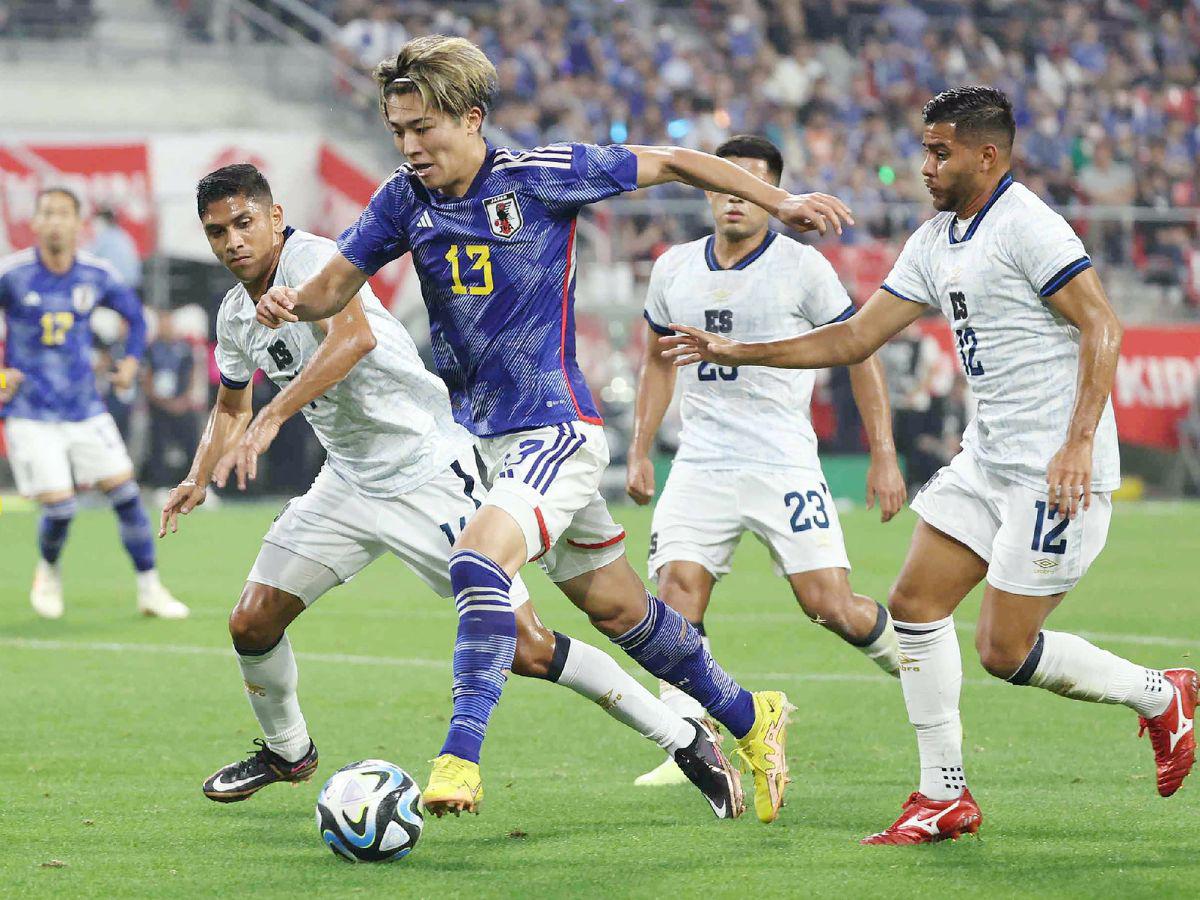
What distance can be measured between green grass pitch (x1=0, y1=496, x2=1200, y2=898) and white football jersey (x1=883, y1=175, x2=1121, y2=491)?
126 centimetres

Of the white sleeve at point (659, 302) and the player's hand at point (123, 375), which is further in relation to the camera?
the player's hand at point (123, 375)

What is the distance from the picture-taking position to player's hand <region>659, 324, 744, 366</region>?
18.3 feet

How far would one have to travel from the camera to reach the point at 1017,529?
5.50m

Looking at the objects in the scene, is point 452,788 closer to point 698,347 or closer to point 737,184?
point 698,347

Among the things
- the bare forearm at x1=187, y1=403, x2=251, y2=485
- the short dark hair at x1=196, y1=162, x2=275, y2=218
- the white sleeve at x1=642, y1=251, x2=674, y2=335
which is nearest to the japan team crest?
the short dark hair at x1=196, y1=162, x2=275, y2=218

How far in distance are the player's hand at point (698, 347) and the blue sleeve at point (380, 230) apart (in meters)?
0.95

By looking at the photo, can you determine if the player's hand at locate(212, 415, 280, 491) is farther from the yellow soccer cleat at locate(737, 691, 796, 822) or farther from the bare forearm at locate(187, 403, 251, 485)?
the yellow soccer cleat at locate(737, 691, 796, 822)

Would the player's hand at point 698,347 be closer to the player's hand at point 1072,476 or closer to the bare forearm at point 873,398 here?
the player's hand at point 1072,476

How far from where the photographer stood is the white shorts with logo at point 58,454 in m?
11.7

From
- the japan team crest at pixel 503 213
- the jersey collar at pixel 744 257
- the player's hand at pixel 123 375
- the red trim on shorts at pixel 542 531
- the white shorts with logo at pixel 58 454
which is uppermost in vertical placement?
the japan team crest at pixel 503 213

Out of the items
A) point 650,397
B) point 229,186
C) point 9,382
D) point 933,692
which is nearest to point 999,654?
point 933,692

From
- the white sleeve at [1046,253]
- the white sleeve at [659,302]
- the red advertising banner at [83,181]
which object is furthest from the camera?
the red advertising banner at [83,181]

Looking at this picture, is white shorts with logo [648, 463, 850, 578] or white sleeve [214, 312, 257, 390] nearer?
white sleeve [214, 312, 257, 390]

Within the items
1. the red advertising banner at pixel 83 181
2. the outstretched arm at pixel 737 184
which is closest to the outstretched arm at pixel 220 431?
the outstretched arm at pixel 737 184
